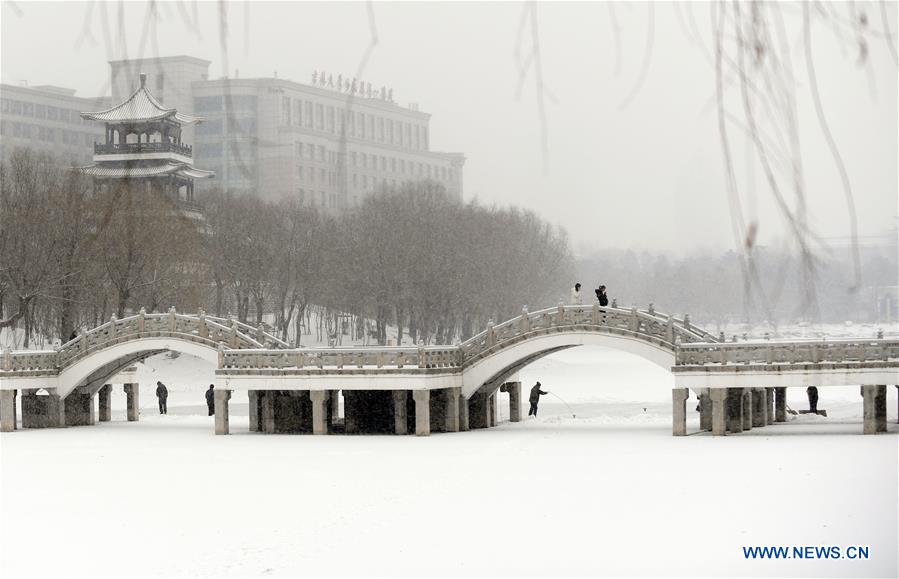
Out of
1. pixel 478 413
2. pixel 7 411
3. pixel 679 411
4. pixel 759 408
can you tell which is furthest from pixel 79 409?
pixel 759 408

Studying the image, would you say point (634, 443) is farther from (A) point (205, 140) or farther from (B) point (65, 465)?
(A) point (205, 140)

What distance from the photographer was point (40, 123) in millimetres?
68125

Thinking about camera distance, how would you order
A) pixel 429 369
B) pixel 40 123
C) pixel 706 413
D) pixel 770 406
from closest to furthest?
pixel 429 369 < pixel 706 413 < pixel 770 406 < pixel 40 123

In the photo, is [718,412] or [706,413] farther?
[706,413]

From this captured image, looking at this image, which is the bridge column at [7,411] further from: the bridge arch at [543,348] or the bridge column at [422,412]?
the bridge arch at [543,348]

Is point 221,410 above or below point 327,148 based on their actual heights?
below

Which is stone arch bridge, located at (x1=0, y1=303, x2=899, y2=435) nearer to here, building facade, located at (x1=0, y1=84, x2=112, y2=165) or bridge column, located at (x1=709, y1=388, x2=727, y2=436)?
bridge column, located at (x1=709, y1=388, x2=727, y2=436)

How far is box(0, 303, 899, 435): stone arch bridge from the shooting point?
30.5m

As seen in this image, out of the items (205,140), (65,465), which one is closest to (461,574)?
(65,465)

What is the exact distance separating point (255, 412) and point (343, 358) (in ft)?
16.2

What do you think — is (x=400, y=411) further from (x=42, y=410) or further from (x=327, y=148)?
(x=42, y=410)

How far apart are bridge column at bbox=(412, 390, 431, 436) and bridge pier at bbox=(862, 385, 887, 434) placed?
Result: 10210 mm

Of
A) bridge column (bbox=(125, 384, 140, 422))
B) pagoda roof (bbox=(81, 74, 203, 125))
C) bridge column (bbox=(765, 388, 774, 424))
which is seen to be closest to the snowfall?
bridge column (bbox=(765, 388, 774, 424))

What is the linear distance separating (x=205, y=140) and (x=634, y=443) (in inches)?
1873
